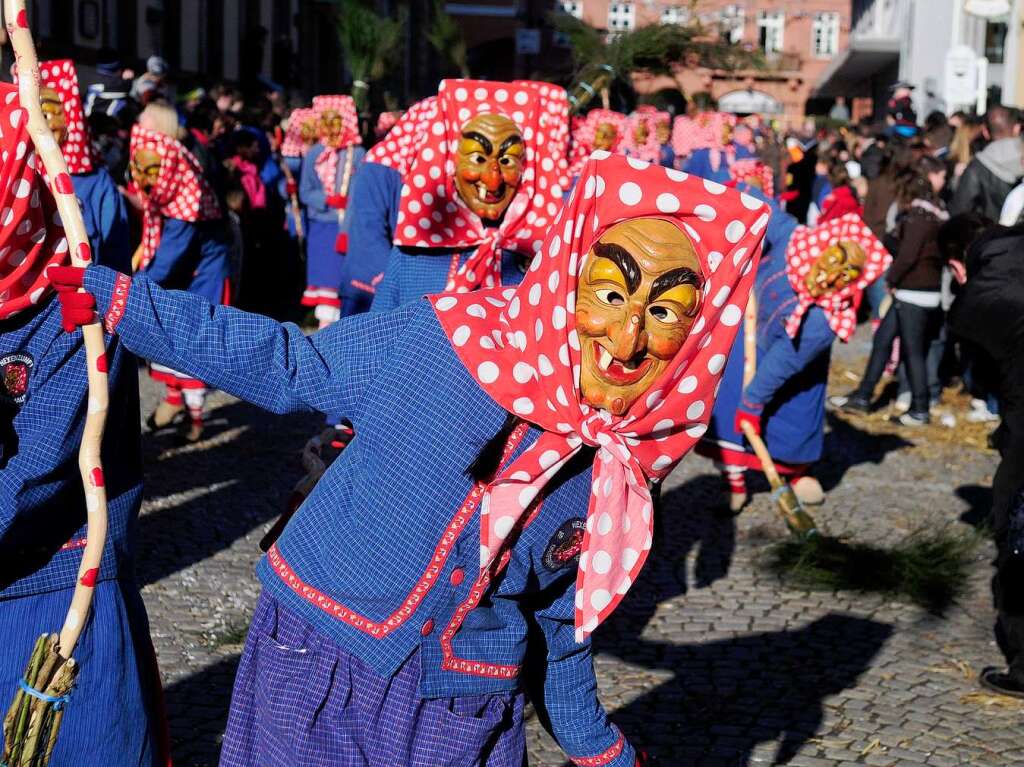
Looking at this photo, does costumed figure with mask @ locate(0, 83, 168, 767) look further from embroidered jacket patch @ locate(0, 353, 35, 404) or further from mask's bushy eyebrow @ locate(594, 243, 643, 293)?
mask's bushy eyebrow @ locate(594, 243, 643, 293)

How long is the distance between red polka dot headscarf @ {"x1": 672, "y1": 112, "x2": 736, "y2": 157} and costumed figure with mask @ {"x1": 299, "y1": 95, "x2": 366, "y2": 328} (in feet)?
17.9

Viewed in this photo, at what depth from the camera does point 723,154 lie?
53.2 ft

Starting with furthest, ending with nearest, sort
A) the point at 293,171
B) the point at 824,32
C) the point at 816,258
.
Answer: the point at 824,32 → the point at 293,171 → the point at 816,258

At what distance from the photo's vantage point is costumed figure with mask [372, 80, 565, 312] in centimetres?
526

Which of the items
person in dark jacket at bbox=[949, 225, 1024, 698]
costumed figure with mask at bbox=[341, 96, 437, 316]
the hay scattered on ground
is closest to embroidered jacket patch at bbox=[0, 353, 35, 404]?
costumed figure with mask at bbox=[341, 96, 437, 316]

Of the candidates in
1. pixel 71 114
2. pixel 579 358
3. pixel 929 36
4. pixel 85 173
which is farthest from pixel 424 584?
pixel 929 36

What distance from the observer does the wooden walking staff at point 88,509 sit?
262 cm

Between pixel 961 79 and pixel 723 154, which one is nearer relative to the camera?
pixel 723 154

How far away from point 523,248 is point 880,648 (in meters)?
2.18

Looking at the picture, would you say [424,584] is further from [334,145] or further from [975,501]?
[334,145]

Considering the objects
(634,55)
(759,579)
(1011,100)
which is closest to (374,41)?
(634,55)

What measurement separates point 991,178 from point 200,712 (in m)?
8.09

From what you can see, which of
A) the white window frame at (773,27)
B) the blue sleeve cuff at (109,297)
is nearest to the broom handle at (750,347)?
the blue sleeve cuff at (109,297)

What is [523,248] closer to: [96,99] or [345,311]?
[345,311]
